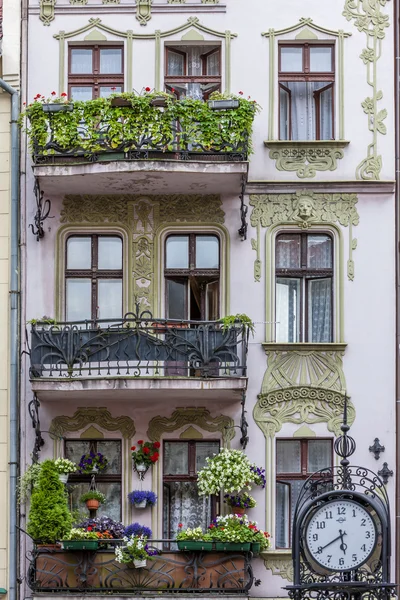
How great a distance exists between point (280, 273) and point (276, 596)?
5491 millimetres

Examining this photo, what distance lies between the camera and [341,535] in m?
21.2

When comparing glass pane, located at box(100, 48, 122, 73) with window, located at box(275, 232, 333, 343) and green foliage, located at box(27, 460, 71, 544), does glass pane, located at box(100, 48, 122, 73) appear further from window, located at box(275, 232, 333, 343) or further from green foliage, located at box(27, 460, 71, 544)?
green foliage, located at box(27, 460, 71, 544)

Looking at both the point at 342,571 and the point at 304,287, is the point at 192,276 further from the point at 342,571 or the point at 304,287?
the point at 342,571

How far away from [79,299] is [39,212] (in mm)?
1665

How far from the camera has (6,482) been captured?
26.5 m

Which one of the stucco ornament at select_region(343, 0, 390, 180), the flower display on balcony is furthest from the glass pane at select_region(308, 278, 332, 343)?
the flower display on balcony

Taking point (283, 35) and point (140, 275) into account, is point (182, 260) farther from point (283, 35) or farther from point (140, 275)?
point (283, 35)

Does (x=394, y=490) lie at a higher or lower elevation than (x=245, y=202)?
lower

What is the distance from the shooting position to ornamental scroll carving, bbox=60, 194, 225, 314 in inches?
1069

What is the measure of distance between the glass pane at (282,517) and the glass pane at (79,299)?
4.44 meters

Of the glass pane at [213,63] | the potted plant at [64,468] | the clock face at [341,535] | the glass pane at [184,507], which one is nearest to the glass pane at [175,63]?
the glass pane at [213,63]

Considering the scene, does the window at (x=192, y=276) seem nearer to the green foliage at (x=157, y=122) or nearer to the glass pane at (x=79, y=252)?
the glass pane at (x=79, y=252)

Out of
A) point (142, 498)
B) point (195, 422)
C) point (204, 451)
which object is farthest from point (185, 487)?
point (195, 422)

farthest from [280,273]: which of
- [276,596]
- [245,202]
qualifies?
[276,596]
